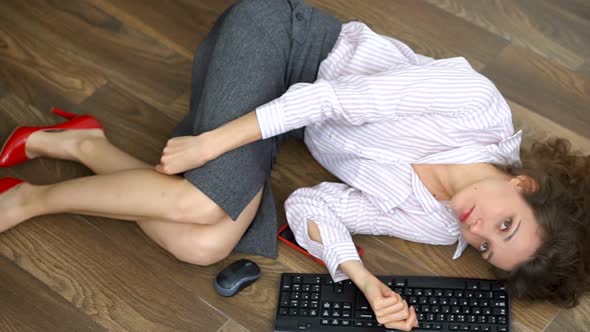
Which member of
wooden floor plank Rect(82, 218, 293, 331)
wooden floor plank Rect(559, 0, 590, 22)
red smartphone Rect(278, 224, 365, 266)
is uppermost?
wooden floor plank Rect(559, 0, 590, 22)

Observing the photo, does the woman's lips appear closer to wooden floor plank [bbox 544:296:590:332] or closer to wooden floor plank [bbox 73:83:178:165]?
wooden floor plank [bbox 544:296:590:332]

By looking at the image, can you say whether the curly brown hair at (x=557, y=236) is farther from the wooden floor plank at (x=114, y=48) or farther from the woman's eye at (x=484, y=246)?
the wooden floor plank at (x=114, y=48)

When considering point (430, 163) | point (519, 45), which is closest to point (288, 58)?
point (430, 163)

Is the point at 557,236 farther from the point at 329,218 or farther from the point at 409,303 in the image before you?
the point at 329,218

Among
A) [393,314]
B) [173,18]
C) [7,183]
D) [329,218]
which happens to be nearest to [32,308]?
[7,183]

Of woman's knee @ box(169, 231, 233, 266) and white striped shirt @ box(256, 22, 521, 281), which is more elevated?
white striped shirt @ box(256, 22, 521, 281)

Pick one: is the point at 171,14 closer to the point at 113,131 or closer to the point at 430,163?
the point at 113,131

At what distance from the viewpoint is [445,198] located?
5.28 feet

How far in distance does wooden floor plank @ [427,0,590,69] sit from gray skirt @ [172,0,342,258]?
57 centimetres

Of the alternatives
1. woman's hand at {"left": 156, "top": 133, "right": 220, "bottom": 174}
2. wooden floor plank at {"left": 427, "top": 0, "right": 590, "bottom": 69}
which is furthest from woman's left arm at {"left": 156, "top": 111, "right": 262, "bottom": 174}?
wooden floor plank at {"left": 427, "top": 0, "right": 590, "bottom": 69}

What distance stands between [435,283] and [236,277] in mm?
426

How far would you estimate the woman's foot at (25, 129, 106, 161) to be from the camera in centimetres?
178

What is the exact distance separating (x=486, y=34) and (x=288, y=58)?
67cm

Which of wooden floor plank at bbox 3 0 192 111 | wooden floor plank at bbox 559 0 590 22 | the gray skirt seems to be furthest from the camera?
wooden floor plank at bbox 559 0 590 22
